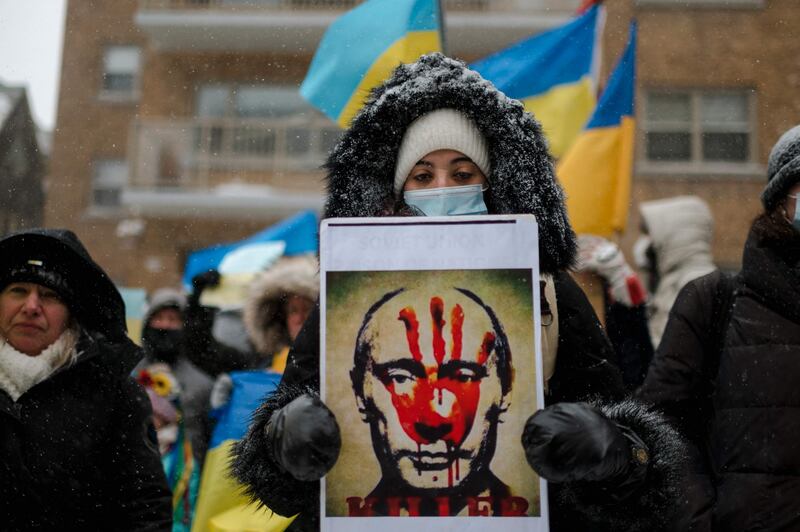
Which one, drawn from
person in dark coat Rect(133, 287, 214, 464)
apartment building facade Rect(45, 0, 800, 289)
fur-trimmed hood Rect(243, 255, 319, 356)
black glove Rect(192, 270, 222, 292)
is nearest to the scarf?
person in dark coat Rect(133, 287, 214, 464)

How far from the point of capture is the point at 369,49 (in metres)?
4.67

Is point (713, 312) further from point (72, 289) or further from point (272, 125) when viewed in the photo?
point (272, 125)

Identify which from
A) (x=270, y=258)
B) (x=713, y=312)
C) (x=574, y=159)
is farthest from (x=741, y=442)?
(x=270, y=258)

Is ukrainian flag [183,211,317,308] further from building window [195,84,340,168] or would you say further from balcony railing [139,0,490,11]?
balcony railing [139,0,490,11]

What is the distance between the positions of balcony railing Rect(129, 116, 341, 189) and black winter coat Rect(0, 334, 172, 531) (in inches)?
530

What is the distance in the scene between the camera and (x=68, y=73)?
2033cm

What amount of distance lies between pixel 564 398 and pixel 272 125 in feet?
49.4

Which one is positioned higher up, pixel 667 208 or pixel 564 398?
pixel 667 208

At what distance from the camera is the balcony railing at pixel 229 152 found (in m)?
16.1

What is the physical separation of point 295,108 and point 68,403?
15.2 m

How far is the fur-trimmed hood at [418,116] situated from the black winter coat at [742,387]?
0.68m

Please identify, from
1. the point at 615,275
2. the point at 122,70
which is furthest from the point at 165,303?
the point at 122,70

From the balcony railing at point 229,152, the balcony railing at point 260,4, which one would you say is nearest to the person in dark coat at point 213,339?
the balcony railing at point 229,152

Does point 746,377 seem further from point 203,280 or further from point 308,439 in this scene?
point 203,280
